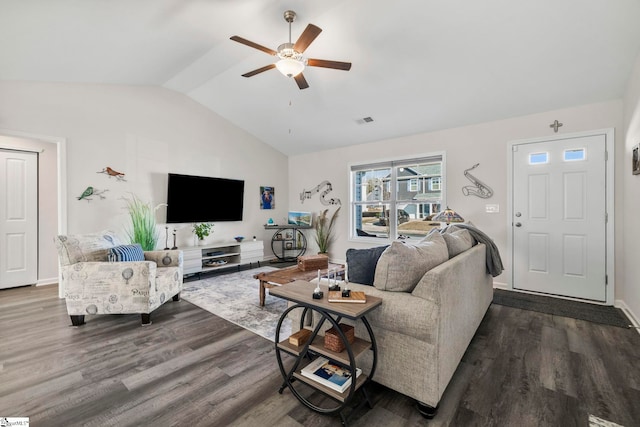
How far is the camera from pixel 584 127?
3373 millimetres

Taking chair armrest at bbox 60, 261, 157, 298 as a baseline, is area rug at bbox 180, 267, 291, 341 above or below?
below

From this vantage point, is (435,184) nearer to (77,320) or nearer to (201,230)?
(201,230)

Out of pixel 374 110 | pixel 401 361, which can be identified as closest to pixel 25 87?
pixel 374 110

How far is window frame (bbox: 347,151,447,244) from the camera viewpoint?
4449mm

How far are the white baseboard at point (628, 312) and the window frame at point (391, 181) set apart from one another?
2216 millimetres

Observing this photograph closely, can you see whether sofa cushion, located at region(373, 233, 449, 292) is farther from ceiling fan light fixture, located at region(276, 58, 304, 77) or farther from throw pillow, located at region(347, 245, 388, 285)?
ceiling fan light fixture, located at region(276, 58, 304, 77)

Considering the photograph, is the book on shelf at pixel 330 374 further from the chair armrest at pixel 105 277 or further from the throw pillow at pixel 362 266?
the chair armrest at pixel 105 277

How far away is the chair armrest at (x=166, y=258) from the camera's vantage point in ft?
11.2

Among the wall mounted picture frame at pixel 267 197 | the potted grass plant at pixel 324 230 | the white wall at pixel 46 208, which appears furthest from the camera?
the wall mounted picture frame at pixel 267 197

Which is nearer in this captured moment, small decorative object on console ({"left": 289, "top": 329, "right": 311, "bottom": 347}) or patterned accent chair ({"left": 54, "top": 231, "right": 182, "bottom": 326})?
small decorative object on console ({"left": 289, "top": 329, "right": 311, "bottom": 347})

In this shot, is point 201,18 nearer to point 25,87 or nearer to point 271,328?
point 25,87

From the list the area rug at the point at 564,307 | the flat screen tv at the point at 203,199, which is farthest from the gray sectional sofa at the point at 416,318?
A: the flat screen tv at the point at 203,199

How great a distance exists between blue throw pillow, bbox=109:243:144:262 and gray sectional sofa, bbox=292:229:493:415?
2.12 meters

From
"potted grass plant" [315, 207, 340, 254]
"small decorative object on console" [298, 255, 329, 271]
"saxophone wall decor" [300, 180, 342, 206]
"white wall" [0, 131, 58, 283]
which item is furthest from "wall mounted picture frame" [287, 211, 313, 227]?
"white wall" [0, 131, 58, 283]
